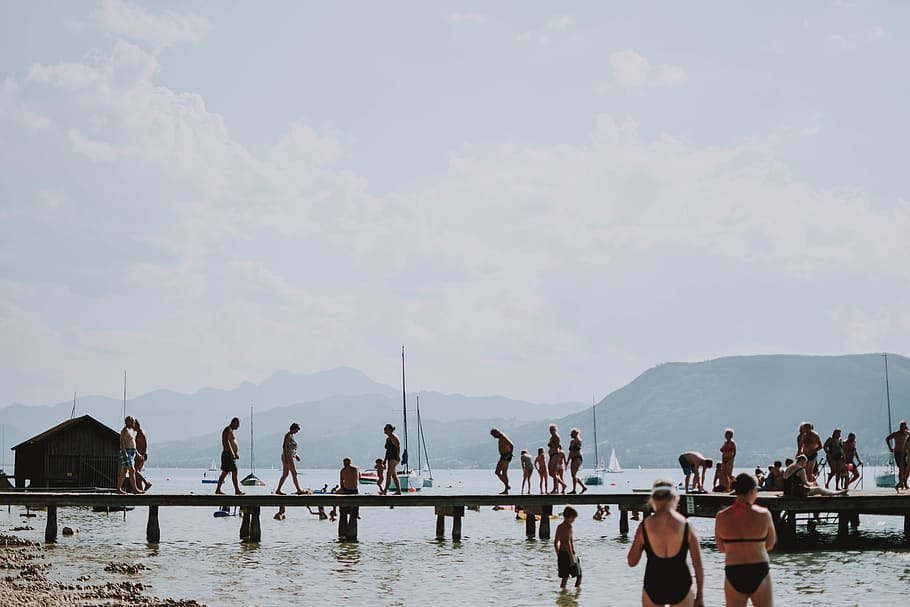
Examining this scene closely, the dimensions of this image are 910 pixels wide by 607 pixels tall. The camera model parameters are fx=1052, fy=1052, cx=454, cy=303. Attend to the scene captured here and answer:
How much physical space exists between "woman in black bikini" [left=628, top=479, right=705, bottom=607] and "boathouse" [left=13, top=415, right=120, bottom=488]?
49017 millimetres

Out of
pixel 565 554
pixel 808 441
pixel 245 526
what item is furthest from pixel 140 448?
pixel 808 441

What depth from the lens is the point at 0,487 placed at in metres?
55.8

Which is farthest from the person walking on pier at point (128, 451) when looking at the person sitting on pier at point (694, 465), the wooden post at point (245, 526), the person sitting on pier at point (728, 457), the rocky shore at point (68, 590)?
the person sitting on pier at point (728, 457)

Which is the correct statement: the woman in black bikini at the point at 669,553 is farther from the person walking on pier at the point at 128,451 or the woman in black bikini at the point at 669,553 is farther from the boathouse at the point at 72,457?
the boathouse at the point at 72,457

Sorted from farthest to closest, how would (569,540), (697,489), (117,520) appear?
(117,520) → (697,489) → (569,540)

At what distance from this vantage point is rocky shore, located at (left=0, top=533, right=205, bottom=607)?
1845 centimetres

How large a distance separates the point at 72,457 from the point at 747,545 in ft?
169

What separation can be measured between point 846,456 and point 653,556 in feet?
73.6

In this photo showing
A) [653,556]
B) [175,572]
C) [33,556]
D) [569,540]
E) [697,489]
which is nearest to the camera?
[653,556]

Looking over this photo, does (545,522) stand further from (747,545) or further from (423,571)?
(747,545)

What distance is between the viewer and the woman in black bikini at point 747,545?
11.0 metres

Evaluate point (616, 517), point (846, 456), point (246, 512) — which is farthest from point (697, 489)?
point (616, 517)

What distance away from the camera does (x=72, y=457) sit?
185 feet

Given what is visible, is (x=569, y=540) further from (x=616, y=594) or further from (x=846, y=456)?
(x=846, y=456)
